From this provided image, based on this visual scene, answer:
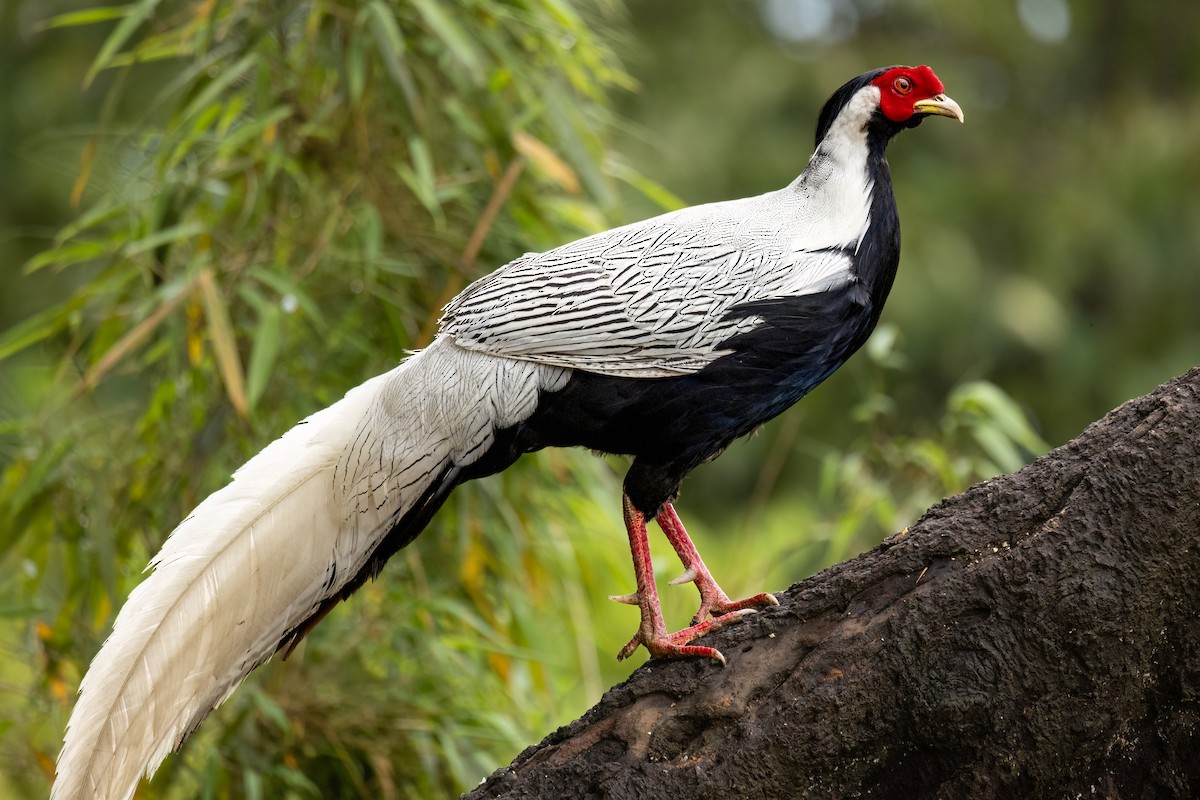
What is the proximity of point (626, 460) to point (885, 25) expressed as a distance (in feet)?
31.4

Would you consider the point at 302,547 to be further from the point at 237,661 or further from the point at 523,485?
the point at 523,485

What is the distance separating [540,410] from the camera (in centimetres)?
346

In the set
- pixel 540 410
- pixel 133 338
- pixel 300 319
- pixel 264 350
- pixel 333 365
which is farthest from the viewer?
pixel 333 365

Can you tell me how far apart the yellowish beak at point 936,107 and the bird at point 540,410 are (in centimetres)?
28

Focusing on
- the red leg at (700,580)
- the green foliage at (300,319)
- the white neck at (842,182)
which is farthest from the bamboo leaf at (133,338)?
the white neck at (842,182)

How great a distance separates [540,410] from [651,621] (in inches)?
23.9

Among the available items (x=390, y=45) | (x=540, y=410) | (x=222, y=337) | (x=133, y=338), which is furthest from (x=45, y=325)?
(x=540, y=410)

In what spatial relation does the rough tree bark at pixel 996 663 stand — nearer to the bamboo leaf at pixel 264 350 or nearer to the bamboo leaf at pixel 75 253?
the bamboo leaf at pixel 264 350

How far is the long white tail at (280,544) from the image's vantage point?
3.18 metres

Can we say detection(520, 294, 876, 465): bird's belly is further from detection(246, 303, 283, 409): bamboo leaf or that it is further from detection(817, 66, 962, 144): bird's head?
detection(246, 303, 283, 409): bamboo leaf

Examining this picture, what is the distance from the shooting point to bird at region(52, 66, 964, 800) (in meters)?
3.29

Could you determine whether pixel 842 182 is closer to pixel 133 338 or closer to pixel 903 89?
pixel 903 89

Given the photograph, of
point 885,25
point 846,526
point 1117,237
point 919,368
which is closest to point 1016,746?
point 846,526

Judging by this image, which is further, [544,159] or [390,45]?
[544,159]
